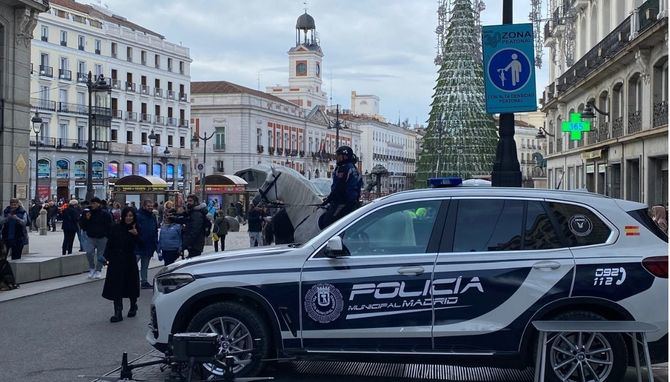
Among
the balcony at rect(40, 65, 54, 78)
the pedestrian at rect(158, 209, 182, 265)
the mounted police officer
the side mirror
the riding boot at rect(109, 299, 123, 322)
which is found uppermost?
the balcony at rect(40, 65, 54, 78)

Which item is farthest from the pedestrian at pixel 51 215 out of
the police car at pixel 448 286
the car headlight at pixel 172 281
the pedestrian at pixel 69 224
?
the police car at pixel 448 286

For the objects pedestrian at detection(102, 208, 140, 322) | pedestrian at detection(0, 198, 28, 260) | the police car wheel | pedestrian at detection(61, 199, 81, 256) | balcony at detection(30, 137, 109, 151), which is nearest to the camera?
the police car wheel

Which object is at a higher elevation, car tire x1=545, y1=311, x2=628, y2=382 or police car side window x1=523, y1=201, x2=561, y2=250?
police car side window x1=523, y1=201, x2=561, y2=250

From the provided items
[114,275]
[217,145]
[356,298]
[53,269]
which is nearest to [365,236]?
[356,298]

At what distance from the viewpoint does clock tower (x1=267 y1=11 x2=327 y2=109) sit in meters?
128

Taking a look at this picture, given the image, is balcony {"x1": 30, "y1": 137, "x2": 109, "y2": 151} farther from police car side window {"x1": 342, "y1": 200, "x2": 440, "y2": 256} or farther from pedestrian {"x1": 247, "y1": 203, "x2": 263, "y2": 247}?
police car side window {"x1": 342, "y1": 200, "x2": 440, "y2": 256}

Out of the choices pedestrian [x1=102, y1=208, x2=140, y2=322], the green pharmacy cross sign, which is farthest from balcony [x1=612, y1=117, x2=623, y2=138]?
pedestrian [x1=102, y1=208, x2=140, y2=322]

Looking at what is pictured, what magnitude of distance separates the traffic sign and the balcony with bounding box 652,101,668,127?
12862 mm

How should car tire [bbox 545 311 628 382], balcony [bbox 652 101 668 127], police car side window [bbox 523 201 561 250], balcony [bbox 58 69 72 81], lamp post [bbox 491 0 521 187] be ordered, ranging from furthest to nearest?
1. balcony [bbox 58 69 72 81]
2. balcony [bbox 652 101 668 127]
3. lamp post [bbox 491 0 521 187]
4. police car side window [bbox 523 201 561 250]
5. car tire [bbox 545 311 628 382]

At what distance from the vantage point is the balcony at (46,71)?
68.9m

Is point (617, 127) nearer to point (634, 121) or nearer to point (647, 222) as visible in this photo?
point (634, 121)

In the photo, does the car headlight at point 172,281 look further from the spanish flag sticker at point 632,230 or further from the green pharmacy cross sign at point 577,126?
the green pharmacy cross sign at point 577,126

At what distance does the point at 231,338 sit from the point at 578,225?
3211mm

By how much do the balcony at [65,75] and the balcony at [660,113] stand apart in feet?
191
